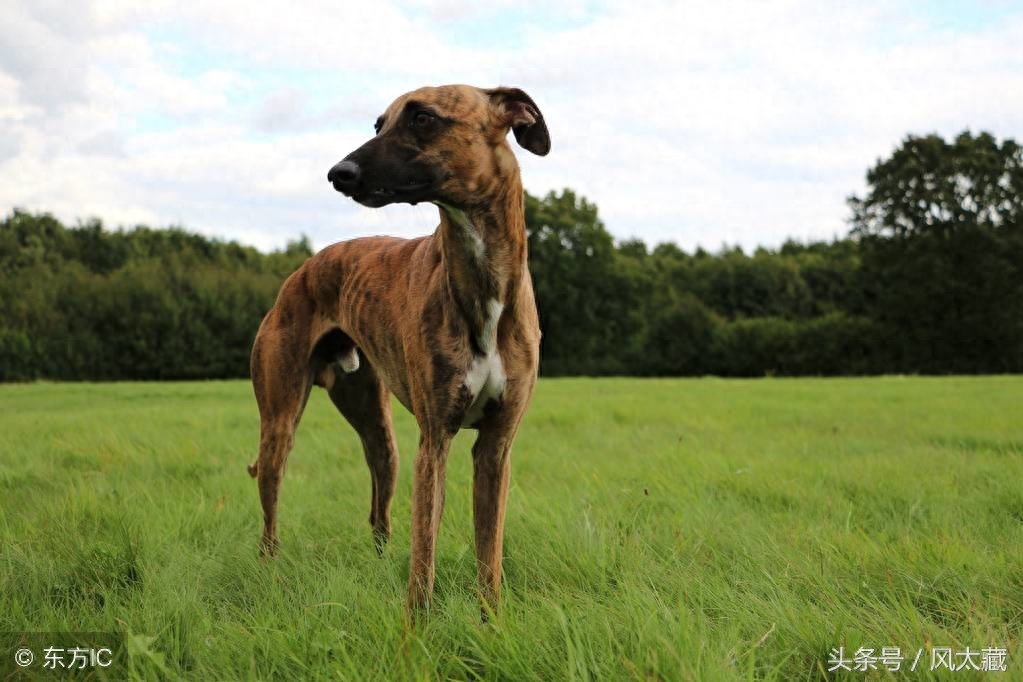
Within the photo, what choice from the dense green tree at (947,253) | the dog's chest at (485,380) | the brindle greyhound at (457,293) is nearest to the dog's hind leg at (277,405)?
the brindle greyhound at (457,293)

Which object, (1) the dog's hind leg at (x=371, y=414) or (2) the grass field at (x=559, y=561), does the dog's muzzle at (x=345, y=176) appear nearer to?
(2) the grass field at (x=559, y=561)

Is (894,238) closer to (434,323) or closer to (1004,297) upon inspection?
(1004,297)

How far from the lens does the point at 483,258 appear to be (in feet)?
11.3

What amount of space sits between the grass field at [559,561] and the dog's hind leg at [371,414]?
0.89 ft

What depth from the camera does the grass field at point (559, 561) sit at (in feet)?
9.38

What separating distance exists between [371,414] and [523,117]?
218 centimetres

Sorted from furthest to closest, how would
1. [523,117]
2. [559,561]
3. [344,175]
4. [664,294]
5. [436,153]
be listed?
[664,294] < [559,561] < [523,117] < [436,153] < [344,175]

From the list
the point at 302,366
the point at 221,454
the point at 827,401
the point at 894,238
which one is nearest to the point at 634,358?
the point at 894,238

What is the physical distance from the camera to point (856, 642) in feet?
9.45

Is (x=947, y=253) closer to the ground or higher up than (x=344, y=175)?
higher up

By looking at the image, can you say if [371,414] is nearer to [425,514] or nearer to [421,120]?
[425,514]

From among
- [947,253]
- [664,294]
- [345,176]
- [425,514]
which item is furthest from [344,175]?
[664,294]

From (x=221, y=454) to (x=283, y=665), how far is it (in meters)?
5.68

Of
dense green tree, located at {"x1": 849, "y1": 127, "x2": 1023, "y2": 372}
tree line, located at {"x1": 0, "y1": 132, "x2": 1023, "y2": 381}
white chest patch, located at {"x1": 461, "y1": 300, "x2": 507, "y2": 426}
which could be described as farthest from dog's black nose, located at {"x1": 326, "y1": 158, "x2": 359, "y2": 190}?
dense green tree, located at {"x1": 849, "y1": 127, "x2": 1023, "y2": 372}
